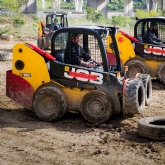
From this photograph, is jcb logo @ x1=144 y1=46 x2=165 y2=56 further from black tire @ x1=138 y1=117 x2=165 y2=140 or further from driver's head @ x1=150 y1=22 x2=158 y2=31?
black tire @ x1=138 y1=117 x2=165 y2=140

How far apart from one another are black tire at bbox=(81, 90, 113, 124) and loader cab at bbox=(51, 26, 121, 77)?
1.85 feet

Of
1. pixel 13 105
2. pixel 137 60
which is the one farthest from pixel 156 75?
pixel 13 105

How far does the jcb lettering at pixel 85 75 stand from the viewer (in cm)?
939

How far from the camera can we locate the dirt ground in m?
7.28

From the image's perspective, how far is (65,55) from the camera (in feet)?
32.0

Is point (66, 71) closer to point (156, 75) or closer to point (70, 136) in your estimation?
point (70, 136)

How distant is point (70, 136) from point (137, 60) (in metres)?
6.07

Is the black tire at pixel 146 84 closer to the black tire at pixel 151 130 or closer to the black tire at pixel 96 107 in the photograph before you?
the black tire at pixel 96 107

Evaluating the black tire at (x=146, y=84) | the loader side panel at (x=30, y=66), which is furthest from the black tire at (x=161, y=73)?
the loader side panel at (x=30, y=66)

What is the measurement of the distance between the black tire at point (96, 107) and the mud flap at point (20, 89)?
1.22m

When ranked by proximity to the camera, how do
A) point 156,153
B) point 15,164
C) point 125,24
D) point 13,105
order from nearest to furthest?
1. point 15,164
2. point 156,153
3. point 13,105
4. point 125,24

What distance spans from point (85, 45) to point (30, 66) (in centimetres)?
126

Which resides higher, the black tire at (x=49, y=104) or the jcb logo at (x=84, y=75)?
the jcb logo at (x=84, y=75)

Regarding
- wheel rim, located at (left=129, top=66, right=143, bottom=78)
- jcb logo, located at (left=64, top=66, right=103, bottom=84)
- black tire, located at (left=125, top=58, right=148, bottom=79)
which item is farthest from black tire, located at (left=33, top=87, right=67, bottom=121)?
wheel rim, located at (left=129, top=66, right=143, bottom=78)
